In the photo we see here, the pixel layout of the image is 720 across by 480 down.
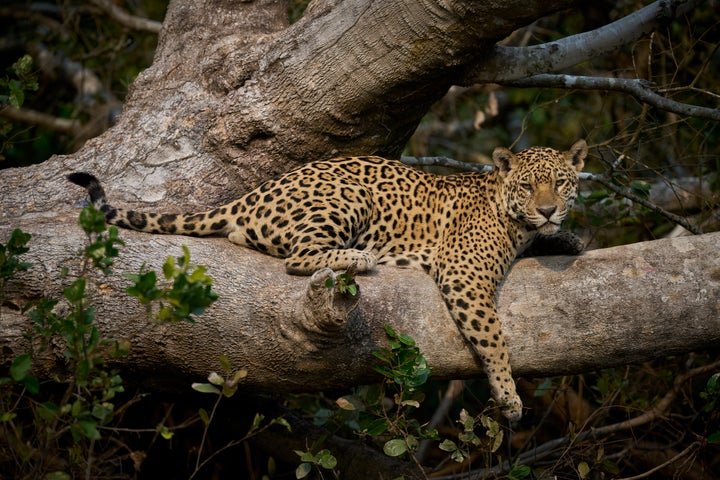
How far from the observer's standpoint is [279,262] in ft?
24.1

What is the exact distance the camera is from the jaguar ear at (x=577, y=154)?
A: 26.0ft

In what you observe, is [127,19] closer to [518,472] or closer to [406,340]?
[406,340]

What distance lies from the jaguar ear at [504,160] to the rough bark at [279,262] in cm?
79

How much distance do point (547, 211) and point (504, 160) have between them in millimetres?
723

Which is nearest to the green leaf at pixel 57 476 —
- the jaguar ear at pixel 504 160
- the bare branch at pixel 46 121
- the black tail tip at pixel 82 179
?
the black tail tip at pixel 82 179

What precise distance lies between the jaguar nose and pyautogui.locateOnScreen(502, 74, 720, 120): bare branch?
47.6 inches

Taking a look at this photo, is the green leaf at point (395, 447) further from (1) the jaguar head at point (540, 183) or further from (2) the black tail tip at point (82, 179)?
(2) the black tail tip at point (82, 179)

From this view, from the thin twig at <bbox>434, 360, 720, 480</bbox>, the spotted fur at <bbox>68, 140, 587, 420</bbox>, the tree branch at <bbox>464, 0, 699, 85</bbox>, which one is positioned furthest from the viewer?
the thin twig at <bbox>434, 360, 720, 480</bbox>

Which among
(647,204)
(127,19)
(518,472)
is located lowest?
(518,472)

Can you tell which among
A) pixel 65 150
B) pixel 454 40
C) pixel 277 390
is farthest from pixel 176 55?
pixel 65 150

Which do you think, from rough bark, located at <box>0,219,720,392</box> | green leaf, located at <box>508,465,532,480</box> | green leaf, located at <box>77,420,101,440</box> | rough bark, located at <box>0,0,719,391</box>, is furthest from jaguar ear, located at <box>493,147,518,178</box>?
green leaf, located at <box>77,420,101,440</box>

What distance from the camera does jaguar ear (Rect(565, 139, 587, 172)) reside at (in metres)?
7.93

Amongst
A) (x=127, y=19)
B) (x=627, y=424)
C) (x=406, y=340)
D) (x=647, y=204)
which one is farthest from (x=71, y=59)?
(x=627, y=424)

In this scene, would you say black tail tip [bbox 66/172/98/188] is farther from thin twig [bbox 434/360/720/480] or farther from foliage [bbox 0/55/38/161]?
thin twig [bbox 434/360/720/480]
